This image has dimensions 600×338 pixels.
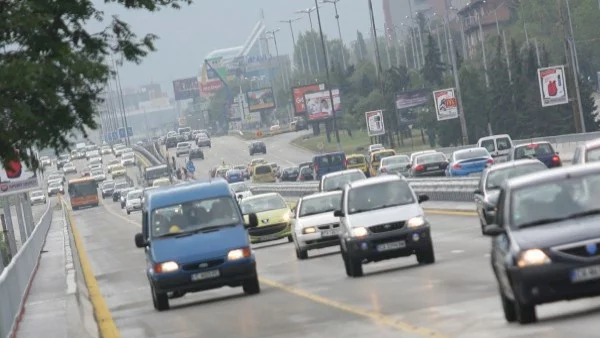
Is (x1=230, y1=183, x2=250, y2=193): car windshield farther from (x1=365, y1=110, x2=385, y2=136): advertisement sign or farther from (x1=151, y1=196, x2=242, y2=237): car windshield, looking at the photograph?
(x1=151, y1=196, x2=242, y2=237): car windshield

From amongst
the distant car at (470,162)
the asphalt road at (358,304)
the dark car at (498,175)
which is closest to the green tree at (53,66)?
the asphalt road at (358,304)

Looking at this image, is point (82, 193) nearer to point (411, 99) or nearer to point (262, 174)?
point (262, 174)

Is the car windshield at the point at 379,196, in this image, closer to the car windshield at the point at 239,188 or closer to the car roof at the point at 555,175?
the car roof at the point at 555,175

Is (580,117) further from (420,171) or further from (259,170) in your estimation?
(259,170)

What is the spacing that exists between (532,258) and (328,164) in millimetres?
77479

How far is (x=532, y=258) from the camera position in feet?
54.2

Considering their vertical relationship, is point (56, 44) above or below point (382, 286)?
above

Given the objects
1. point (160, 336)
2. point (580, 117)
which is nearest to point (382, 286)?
point (160, 336)

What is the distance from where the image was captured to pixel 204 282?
27.0m

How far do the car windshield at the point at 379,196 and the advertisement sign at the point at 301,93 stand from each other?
130 metres

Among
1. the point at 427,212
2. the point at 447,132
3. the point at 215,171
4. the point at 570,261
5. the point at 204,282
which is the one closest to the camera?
the point at 570,261

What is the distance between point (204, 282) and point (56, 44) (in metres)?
9.90

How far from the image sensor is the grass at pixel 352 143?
13938cm

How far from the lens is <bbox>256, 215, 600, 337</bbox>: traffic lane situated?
1741cm
